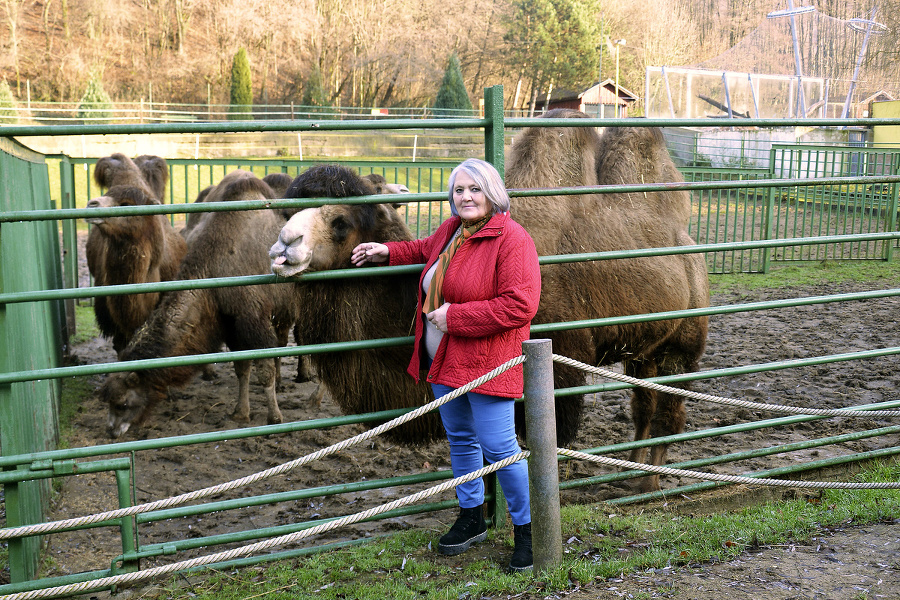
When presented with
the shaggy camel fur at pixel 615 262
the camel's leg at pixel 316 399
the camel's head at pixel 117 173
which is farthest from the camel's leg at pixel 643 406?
the camel's head at pixel 117 173

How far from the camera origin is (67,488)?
5.14 metres

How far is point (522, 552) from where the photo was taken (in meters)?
3.39

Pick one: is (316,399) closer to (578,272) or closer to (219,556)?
(578,272)

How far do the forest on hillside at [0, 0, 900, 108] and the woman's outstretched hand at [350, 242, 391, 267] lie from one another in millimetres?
32229

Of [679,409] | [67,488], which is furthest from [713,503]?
[67,488]

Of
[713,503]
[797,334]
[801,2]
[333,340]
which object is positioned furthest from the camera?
[801,2]

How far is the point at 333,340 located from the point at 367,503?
61.6 inches

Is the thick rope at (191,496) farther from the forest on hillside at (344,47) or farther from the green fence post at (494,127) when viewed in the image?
the forest on hillside at (344,47)

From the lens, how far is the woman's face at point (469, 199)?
3.11m

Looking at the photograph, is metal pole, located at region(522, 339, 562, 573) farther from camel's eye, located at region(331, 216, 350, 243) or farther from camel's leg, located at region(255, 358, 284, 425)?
camel's leg, located at region(255, 358, 284, 425)

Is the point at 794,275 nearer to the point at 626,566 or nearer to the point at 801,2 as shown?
the point at 626,566

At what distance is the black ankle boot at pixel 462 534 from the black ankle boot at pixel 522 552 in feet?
0.81

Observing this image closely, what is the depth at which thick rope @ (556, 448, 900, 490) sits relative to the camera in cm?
336

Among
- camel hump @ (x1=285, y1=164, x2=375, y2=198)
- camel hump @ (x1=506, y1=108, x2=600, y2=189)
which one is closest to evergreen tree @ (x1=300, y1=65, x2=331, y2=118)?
camel hump @ (x1=506, y1=108, x2=600, y2=189)
